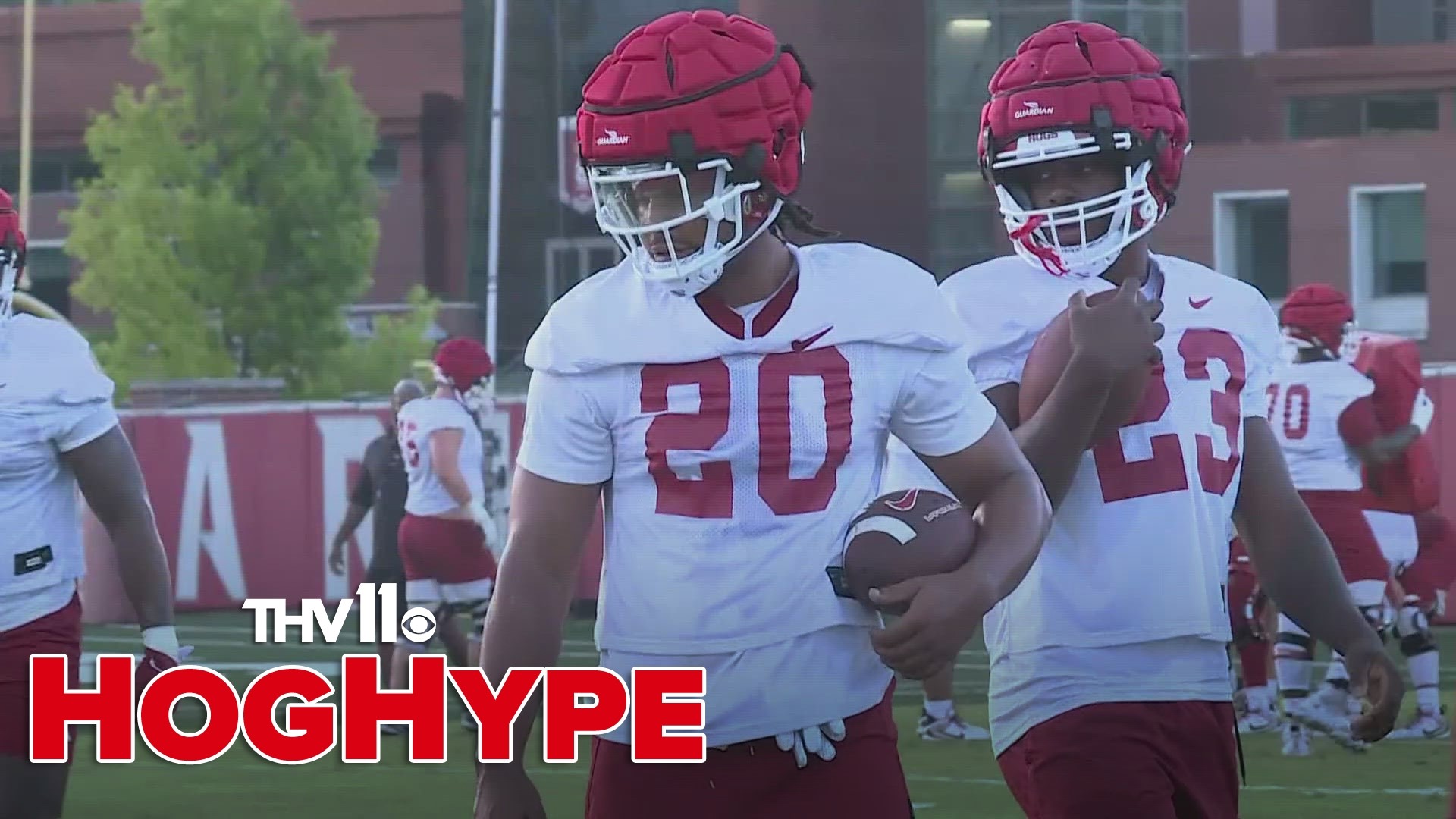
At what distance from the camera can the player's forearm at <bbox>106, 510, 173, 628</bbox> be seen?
596cm

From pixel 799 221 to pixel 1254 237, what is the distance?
33.4 metres

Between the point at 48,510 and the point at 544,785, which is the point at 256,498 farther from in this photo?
the point at 48,510

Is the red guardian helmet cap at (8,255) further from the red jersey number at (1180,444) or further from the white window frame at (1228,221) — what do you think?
the white window frame at (1228,221)

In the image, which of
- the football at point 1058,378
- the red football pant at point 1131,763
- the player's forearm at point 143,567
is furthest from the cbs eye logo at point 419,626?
A: the football at point 1058,378

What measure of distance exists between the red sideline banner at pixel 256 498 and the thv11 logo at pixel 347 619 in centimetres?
24

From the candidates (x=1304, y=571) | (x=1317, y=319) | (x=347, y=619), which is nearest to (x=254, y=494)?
(x=347, y=619)

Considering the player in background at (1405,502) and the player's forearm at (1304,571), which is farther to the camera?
the player in background at (1405,502)

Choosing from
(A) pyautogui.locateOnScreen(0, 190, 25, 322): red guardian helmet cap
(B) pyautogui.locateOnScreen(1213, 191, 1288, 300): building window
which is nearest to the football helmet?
(A) pyautogui.locateOnScreen(0, 190, 25, 322): red guardian helmet cap

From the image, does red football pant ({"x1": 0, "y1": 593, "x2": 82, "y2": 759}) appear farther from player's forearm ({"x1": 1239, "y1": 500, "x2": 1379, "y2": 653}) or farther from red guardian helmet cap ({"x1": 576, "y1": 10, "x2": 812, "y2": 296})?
player's forearm ({"x1": 1239, "y1": 500, "x2": 1379, "y2": 653})

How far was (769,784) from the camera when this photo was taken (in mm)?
3906

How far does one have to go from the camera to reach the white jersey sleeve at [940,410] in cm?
390

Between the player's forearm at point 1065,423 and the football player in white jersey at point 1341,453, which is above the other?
the player's forearm at point 1065,423

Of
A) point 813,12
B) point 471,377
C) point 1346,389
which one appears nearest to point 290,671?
point 471,377

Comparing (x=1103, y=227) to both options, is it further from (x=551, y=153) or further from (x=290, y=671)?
(x=551, y=153)
